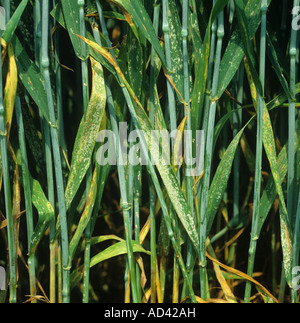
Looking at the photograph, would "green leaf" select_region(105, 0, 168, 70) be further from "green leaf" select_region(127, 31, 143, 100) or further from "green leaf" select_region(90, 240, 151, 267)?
"green leaf" select_region(90, 240, 151, 267)

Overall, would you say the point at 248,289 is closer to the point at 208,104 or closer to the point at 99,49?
the point at 208,104

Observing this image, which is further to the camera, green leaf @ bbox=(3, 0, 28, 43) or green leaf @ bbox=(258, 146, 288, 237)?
green leaf @ bbox=(258, 146, 288, 237)

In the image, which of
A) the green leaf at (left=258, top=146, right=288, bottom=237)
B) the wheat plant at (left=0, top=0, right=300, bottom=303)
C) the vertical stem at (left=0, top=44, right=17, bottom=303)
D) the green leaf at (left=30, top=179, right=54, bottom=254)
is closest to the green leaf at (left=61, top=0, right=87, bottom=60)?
the wheat plant at (left=0, top=0, right=300, bottom=303)

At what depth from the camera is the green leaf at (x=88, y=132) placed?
0.63 meters

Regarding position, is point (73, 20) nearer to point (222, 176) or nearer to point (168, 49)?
point (168, 49)

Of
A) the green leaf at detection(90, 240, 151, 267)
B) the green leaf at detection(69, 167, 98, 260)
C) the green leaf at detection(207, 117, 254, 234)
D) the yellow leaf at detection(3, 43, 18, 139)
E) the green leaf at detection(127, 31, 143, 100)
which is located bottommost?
the green leaf at detection(90, 240, 151, 267)

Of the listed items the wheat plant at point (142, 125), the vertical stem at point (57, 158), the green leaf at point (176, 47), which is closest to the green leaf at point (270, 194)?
the wheat plant at point (142, 125)

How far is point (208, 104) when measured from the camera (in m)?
0.67

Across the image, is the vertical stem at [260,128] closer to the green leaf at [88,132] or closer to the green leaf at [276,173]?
the green leaf at [276,173]

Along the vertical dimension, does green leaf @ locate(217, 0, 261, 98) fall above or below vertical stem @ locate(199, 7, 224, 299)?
above

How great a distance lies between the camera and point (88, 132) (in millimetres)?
641

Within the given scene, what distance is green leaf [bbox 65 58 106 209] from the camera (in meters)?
0.63

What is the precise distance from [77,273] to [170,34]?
44 cm

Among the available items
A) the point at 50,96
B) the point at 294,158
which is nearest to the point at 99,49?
the point at 50,96
